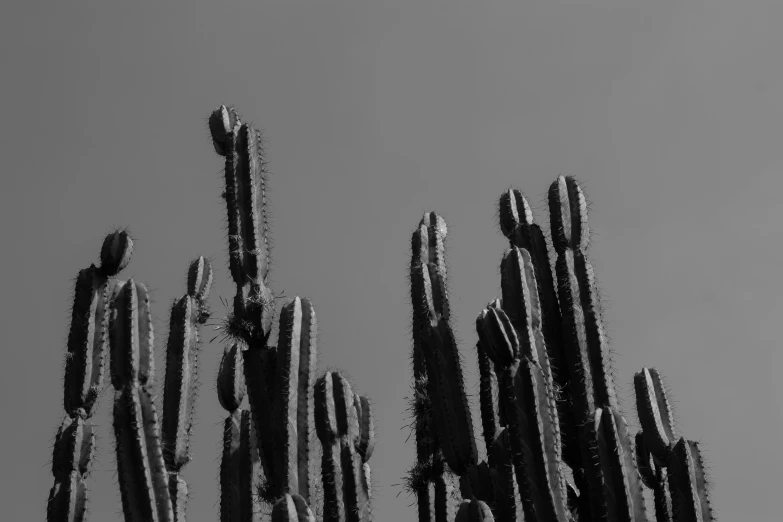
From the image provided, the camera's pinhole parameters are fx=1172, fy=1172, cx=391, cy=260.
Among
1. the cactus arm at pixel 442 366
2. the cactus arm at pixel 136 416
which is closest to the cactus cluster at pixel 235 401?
the cactus arm at pixel 136 416

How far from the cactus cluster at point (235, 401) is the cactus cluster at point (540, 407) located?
2.06 feet

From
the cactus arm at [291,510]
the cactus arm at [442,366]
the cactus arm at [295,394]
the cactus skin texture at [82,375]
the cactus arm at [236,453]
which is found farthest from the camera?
the cactus skin texture at [82,375]

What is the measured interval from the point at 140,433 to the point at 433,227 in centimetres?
284

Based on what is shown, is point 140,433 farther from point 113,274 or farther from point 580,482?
point 580,482

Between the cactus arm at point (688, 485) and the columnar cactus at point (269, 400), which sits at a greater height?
the columnar cactus at point (269, 400)

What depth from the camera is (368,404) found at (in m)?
7.66

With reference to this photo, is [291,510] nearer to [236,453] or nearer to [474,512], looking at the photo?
[474,512]

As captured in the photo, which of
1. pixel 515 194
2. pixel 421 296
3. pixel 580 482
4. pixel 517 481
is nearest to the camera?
pixel 517 481

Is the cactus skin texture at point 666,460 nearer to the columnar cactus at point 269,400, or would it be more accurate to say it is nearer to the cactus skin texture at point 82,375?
the columnar cactus at point 269,400

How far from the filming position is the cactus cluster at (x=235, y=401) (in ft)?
20.9

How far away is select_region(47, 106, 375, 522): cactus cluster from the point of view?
251 inches

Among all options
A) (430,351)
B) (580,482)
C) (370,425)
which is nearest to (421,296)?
(430,351)

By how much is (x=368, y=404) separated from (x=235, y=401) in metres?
0.95

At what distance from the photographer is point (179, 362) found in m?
7.52
